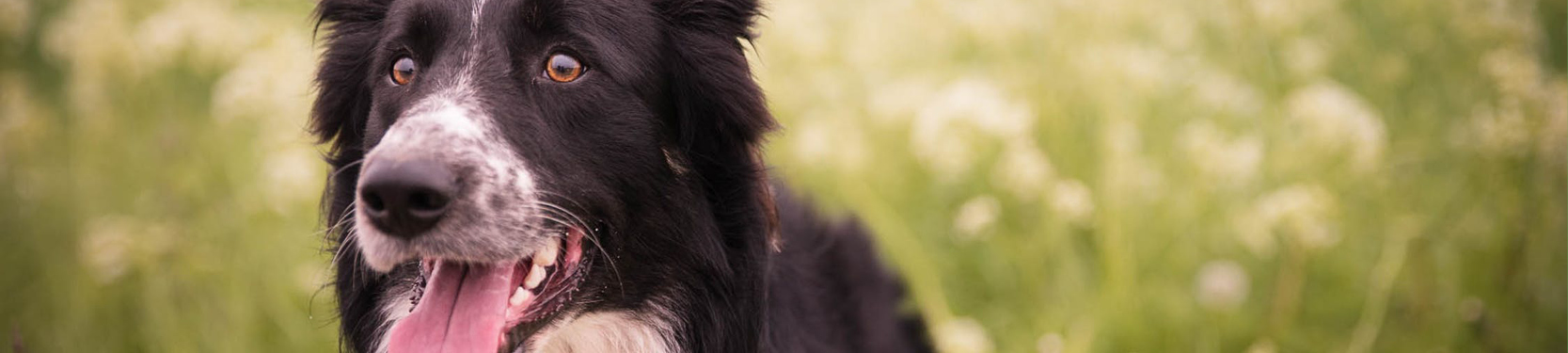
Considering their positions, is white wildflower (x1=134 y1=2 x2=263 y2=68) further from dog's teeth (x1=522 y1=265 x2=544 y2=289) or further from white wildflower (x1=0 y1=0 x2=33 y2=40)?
dog's teeth (x1=522 y1=265 x2=544 y2=289)

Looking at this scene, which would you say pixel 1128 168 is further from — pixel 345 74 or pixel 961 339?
pixel 345 74

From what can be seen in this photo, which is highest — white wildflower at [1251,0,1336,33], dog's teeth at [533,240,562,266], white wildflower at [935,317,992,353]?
white wildflower at [1251,0,1336,33]

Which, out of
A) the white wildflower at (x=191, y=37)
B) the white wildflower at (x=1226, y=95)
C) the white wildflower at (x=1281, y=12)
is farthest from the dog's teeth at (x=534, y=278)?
the white wildflower at (x=1226, y=95)

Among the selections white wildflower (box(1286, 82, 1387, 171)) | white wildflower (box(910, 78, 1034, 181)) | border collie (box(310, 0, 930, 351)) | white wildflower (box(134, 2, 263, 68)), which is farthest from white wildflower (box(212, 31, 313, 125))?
white wildflower (box(1286, 82, 1387, 171))

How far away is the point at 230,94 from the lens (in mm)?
4035

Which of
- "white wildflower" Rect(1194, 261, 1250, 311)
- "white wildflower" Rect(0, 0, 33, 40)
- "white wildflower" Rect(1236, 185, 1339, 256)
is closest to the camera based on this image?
"white wildflower" Rect(1236, 185, 1339, 256)

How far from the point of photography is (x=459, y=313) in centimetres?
229

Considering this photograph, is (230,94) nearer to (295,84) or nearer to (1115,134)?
(295,84)

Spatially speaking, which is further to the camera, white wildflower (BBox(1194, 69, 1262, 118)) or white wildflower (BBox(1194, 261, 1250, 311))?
white wildflower (BBox(1194, 69, 1262, 118))

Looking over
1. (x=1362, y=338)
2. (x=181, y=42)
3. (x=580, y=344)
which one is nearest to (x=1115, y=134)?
(x=1362, y=338)

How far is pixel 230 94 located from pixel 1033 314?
3.33 metres

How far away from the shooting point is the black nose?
6.54 ft

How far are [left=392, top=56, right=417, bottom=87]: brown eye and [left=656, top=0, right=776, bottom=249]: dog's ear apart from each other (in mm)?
608

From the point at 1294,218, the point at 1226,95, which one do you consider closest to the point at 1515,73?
the point at 1294,218
